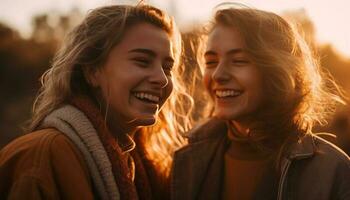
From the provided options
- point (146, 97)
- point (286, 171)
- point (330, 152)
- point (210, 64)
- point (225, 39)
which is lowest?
point (286, 171)

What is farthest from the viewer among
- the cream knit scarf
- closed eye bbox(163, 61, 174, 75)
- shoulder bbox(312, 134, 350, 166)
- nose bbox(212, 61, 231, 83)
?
nose bbox(212, 61, 231, 83)

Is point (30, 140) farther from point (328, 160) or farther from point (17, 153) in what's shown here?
point (328, 160)

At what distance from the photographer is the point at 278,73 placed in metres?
3.81

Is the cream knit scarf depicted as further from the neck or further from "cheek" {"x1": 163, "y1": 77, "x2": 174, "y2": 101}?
the neck

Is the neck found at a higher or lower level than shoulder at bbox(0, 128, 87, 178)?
lower

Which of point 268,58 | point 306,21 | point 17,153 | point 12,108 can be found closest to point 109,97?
point 17,153

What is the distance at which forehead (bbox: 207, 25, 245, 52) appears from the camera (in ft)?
12.4

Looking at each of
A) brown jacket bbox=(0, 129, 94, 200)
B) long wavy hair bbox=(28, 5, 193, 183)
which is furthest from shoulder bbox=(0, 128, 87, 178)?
long wavy hair bbox=(28, 5, 193, 183)

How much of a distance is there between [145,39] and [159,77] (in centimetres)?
26

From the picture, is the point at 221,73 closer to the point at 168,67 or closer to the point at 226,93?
the point at 226,93

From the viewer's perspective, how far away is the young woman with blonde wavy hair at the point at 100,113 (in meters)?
2.85

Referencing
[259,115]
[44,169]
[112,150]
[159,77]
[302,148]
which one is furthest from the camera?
[259,115]

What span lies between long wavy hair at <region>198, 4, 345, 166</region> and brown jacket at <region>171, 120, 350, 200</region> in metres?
0.17

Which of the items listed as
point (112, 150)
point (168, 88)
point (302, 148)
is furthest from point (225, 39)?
point (112, 150)
